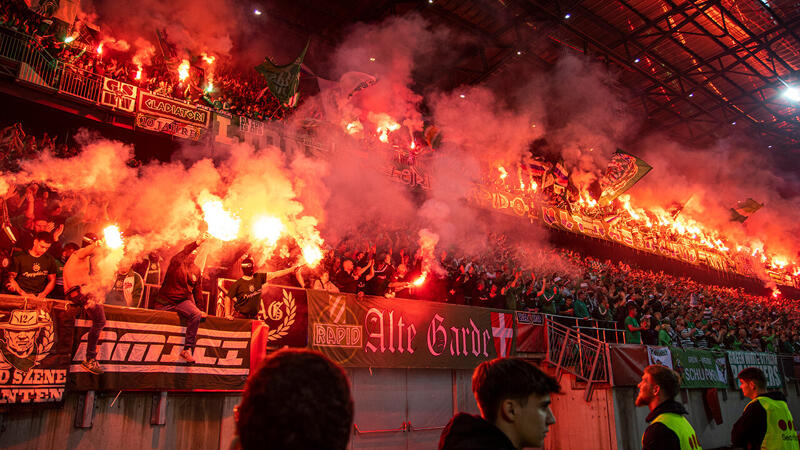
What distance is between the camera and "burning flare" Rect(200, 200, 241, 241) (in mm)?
9078

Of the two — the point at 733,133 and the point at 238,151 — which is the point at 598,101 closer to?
the point at 733,133

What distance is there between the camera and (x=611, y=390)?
10000mm

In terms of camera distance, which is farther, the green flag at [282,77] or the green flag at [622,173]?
the green flag at [622,173]

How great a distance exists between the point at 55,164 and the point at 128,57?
3993mm

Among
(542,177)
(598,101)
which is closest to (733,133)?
(598,101)

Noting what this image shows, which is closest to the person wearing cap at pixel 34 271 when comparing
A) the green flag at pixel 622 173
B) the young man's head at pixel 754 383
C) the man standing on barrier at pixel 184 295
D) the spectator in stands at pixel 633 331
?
the man standing on barrier at pixel 184 295

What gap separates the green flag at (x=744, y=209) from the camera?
24.3 meters

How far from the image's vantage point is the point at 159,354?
21.5 ft

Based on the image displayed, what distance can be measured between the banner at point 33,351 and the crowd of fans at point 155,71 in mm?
6765

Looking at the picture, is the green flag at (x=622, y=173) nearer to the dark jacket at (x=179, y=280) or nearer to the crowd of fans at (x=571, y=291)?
the crowd of fans at (x=571, y=291)

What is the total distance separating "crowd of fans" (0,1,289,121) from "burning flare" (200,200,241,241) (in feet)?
11.9

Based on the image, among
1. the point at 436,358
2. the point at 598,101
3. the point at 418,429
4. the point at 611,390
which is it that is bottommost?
the point at 418,429

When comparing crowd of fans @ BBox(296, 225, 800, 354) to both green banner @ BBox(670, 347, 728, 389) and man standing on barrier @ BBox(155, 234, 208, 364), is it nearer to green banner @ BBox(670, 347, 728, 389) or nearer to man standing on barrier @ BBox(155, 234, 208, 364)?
green banner @ BBox(670, 347, 728, 389)

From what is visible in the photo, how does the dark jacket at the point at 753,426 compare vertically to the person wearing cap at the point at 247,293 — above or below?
below
